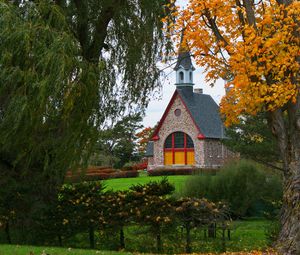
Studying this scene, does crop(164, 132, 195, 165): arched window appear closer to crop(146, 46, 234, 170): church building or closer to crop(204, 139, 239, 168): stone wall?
crop(146, 46, 234, 170): church building

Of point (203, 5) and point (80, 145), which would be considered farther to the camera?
point (80, 145)

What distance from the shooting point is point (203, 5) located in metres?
10.1

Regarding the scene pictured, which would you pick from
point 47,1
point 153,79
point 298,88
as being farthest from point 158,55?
point 298,88

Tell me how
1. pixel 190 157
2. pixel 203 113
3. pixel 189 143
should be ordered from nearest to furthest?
pixel 190 157, pixel 189 143, pixel 203 113

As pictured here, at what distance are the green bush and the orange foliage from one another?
23.8 ft

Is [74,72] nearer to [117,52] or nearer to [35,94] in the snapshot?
[35,94]

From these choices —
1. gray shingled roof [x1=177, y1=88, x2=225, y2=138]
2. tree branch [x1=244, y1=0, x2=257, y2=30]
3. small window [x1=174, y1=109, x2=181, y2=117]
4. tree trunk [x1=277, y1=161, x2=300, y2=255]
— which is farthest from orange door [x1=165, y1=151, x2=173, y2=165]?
tree branch [x1=244, y1=0, x2=257, y2=30]

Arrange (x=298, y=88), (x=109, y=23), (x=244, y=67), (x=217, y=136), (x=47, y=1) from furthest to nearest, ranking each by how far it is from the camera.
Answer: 1. (x=217, y=136)
2. (x=109, y=23)
3. (x=47, y=1)
4. (x=298, y=88)
5. (x=244, y=67)

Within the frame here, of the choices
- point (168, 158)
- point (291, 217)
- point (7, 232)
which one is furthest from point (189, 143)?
point (291, 217)

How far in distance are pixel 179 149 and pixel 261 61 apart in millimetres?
40756

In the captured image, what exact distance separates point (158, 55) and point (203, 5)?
5.19 metres

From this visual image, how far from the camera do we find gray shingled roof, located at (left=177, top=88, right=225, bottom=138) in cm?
4963

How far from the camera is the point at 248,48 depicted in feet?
31.1

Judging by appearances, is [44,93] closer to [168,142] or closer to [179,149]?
[179,149]
